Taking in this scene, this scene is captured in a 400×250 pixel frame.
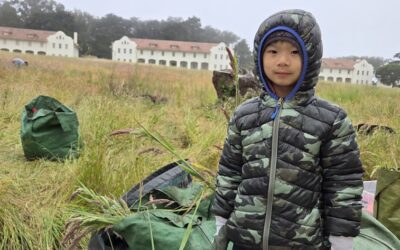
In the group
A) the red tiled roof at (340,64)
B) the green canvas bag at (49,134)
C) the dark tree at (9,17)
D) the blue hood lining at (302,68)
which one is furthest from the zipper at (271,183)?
the dark tree at (9,17)

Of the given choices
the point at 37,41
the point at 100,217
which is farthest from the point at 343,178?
the point at 37,41

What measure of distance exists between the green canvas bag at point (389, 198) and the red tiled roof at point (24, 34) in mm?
65665

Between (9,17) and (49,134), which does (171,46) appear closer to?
(9,17)

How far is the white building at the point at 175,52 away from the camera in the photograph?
70812mm

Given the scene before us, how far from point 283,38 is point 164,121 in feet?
14.9

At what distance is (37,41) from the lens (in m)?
63.7

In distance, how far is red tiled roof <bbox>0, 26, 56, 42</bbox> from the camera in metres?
62.0

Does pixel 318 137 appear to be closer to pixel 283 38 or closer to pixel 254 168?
pixel 254 168

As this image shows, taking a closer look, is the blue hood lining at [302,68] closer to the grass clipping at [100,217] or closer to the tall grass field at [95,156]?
the tall grass field at [95,156]

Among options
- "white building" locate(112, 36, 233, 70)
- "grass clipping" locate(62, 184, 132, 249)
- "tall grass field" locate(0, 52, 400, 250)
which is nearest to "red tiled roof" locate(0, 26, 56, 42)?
"white building" locate(112, 36, 233, 70)

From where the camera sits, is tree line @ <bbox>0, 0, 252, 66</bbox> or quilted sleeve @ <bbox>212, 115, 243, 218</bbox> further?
tree line @ <bbox>0, 0, 252, 66</bbox>

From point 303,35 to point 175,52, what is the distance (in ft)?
235

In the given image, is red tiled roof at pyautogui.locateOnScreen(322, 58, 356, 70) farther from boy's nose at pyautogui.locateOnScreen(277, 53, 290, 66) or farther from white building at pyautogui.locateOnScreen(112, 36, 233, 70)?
boy's nose at pyautogui.locateOnScreen(277, 53, 290, 66)

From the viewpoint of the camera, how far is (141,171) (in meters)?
3.08
